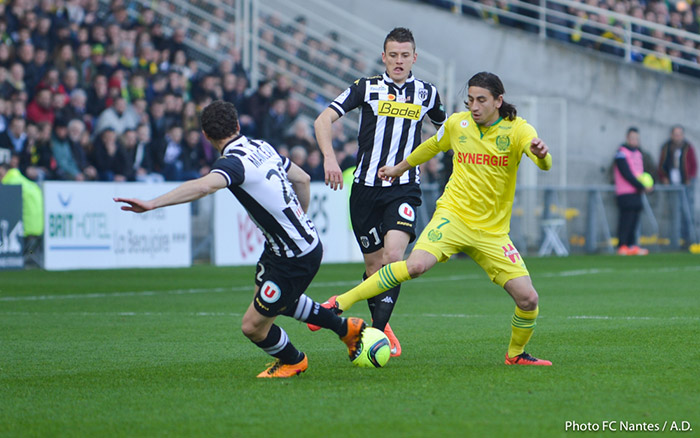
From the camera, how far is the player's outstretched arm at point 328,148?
7949 millimetres

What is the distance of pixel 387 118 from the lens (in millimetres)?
8836

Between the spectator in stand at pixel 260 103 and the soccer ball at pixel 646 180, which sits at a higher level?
the spectator in stand at pixel 260 103

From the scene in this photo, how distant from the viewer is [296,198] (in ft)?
23.6

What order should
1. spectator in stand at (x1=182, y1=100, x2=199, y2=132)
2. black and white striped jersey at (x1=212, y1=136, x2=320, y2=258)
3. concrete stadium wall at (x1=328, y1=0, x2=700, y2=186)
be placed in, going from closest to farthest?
black and white striped jersey at (x1=212, y1=136, x2=320, y2=258) < spectator in stand at (x1=182, y1=100, x2=199, y2=132) < concrete stadium wall at (x1=328, y1=0, x2=700, y2=186)

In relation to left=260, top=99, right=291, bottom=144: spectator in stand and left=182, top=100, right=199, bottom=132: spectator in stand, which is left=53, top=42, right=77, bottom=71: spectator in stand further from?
left=260, top=99, right=291, bottom=144: spectator in stand

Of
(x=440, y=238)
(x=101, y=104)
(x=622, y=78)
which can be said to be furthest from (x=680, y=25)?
(x=440, y=238)

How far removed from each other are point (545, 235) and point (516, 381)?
16869mm

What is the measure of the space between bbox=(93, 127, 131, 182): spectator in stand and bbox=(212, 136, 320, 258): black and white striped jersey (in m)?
12.1

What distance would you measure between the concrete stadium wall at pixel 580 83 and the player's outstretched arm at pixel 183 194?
65.8 ft

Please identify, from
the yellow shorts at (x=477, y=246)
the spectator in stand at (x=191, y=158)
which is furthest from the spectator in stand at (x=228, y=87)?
the yellow shorts at (x=477, y=246)

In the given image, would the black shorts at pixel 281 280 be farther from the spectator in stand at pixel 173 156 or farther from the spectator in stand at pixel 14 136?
the spectator in stand at pixel 173 156

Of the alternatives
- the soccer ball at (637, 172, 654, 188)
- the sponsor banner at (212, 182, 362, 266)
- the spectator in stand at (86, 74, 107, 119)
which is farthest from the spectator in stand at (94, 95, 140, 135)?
the soccer ball at (637, 172, 654, 188)

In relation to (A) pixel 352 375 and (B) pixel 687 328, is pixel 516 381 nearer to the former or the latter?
(A) pixel 352 375

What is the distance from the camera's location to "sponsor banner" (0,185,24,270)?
17.4 m
